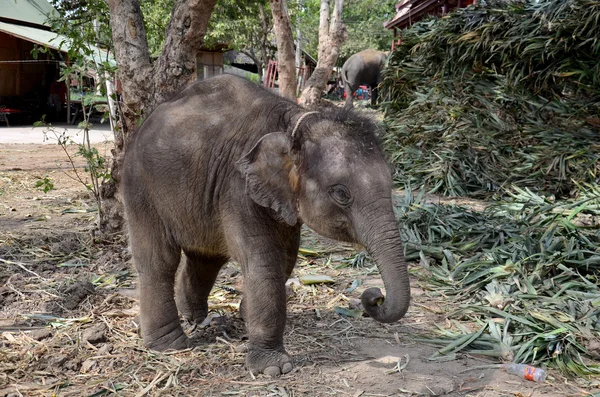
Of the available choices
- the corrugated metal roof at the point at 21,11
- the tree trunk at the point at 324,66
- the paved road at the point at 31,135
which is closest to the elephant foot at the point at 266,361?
the tree trunk at the point at 324,66

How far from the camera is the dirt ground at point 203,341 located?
3574 millimetres

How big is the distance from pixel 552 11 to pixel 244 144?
7.19m

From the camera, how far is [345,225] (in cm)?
342

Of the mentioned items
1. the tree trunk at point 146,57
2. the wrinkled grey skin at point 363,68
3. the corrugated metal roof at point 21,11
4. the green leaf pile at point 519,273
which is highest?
the corrugated metal roof at point 21,11

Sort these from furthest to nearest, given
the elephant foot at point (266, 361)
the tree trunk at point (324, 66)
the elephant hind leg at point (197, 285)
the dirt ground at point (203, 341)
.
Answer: the tree trunk at point (324, 66)
the elephant hind leg at point (197, 285)
the elephant foot at point (266, 361)
the dirt ground at point (203, 341)

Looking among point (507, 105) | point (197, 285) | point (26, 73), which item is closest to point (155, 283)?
point (197, 285)

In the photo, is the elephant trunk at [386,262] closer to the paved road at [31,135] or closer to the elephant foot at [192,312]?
the elephant foot at [192,312]

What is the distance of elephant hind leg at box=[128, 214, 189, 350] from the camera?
4.09 m

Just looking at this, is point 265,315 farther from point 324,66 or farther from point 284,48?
point 324,66

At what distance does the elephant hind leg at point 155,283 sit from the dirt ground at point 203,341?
125mm

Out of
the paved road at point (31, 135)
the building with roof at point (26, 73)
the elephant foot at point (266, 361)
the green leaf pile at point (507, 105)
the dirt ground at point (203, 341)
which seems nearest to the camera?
the dirt ground at point (203, 341)

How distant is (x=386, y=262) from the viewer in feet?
10.5

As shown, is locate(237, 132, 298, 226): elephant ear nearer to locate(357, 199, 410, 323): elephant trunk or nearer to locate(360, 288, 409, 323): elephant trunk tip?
locate(357, 199, 410, 323): elephant trunk

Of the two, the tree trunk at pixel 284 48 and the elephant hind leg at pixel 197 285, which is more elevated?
the tree trunk at pixel 284 48
